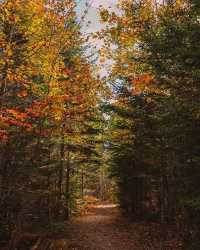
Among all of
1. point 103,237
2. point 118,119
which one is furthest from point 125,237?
point 118,119

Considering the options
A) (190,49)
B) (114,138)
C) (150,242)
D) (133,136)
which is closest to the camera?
(190,49)

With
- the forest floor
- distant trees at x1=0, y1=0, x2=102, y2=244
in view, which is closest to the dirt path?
the forest floor

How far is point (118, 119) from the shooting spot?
79.2ft

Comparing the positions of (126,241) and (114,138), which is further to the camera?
(114,138)

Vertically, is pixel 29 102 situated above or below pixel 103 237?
above

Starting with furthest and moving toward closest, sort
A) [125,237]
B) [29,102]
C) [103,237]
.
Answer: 1. [103,237]
2. [125,237]
3. [29,102]

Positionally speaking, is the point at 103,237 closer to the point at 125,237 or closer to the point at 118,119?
the point at 125,237

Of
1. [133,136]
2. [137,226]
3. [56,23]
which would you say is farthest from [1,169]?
[137,226]

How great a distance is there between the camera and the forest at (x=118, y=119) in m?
12.0

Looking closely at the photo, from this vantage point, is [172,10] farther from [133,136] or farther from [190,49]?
[133,136]

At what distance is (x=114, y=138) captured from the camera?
22.6 meters

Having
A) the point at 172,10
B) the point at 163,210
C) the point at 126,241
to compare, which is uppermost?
the point at 172,10

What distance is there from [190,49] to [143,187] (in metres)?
13.8

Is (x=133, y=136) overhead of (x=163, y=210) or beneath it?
overhead
